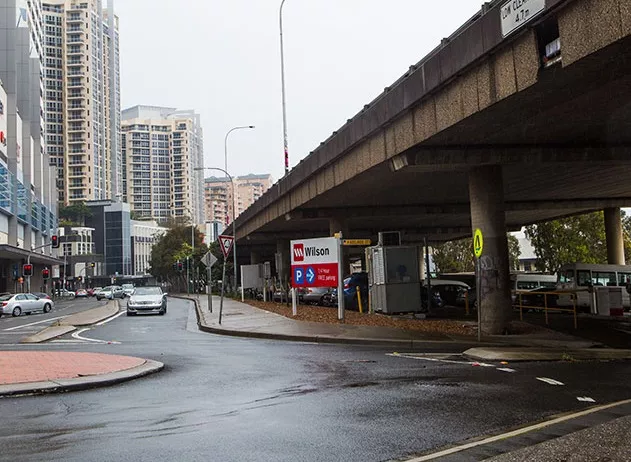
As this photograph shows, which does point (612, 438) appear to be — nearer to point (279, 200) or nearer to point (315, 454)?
point (315, 454)

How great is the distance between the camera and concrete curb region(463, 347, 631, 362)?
1342 cm

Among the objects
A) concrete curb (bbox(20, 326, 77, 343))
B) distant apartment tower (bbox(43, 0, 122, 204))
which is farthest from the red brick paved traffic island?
distant apartment tower (bbox(43, 0, 122, 204))

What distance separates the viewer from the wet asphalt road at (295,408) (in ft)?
20.6

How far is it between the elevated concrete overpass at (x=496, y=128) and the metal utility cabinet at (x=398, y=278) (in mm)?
3092

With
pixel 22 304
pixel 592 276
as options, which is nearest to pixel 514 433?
pixel 592 276

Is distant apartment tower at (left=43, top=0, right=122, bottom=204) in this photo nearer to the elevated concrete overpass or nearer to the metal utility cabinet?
the elevated concrete overpass

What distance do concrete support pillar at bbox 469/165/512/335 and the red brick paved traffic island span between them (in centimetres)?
1043

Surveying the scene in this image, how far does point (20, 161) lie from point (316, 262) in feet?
204

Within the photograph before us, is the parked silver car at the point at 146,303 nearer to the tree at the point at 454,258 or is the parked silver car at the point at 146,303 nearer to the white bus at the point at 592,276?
the white bus at the point at 592,276

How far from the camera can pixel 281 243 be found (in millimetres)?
56188

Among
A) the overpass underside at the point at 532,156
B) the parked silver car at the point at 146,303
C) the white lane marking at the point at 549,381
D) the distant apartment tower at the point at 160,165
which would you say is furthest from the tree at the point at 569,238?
the distant apartment tower at the point at 160,165

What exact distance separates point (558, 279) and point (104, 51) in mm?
152101

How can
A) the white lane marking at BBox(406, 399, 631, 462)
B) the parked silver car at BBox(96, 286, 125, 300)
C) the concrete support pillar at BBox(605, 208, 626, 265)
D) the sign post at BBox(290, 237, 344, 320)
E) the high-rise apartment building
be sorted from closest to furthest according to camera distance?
the white lane marking at BBox(406, 399, 631, 462) < the sign post at BBox(290, 237, 344, 320) < the concrete support pillar at BBox(605, 208, 626, 265) < the high-rise apartment building < the parked silver car at BBox(96, 286, 125, 300)

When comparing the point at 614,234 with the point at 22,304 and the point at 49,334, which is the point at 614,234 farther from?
the point at 22,304
